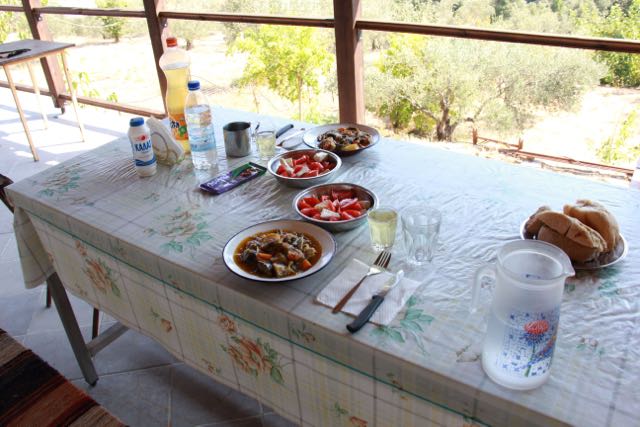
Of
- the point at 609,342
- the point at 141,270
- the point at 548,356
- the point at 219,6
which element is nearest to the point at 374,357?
the point at 548,356

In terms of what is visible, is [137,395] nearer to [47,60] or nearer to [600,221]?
[600,221]

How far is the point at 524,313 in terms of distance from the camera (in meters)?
0.64

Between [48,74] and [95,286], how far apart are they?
363cm

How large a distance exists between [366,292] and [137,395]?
1.12 metres

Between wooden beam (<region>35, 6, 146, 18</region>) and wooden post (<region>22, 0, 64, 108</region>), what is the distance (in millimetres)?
75

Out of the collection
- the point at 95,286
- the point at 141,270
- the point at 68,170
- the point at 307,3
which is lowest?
the point at 95,286

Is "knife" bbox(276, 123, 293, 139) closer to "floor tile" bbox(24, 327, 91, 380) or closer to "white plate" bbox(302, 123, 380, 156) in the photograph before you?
"white plate" bbox(302, 123, 380, 156)

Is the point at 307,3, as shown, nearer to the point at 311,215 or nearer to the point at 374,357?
the point at 311,215

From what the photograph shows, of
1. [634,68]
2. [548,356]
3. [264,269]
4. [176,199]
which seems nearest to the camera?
[548,356]

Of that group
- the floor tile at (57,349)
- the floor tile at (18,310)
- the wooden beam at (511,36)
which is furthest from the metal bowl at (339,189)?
the floor tile at (18,310)

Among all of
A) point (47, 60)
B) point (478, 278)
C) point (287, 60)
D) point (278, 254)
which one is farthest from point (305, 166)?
point (47, 60)

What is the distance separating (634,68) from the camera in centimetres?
→ 265

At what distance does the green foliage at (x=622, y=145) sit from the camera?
2.95 meters

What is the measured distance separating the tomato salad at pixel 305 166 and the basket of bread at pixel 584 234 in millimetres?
551
